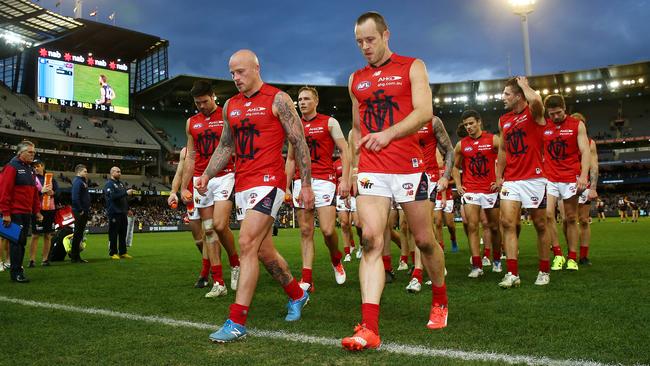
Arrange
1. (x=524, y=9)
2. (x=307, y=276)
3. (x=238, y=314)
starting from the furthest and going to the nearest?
1. (x=524, y=9)
2. (x=307, y=276)
3. (x=238, y=314)

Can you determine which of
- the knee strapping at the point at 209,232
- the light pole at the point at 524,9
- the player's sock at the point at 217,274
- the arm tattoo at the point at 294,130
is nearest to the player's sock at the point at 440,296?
the arm tattoo at the point at 294,130

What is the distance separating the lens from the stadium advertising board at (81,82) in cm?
4841

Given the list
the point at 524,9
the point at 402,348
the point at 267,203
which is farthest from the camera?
the point at 524,9

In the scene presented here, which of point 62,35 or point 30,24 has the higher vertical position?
point 62,35

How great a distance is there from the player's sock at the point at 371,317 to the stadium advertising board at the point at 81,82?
52.9m

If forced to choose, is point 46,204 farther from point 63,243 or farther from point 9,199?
point 9,199

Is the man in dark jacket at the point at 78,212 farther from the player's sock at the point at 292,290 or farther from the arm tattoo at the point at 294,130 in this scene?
the arm tattoo at the point at 294,130

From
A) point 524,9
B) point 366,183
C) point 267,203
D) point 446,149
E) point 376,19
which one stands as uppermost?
point 524,9

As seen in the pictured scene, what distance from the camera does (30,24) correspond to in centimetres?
4759

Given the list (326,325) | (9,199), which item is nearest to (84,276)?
(9,199)

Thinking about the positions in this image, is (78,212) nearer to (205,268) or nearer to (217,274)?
(205,268)

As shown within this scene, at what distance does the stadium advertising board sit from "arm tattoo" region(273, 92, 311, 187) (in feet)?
169

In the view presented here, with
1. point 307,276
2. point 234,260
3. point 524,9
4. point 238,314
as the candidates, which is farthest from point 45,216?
point 524,9

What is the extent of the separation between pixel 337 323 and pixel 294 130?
1.78 meters
